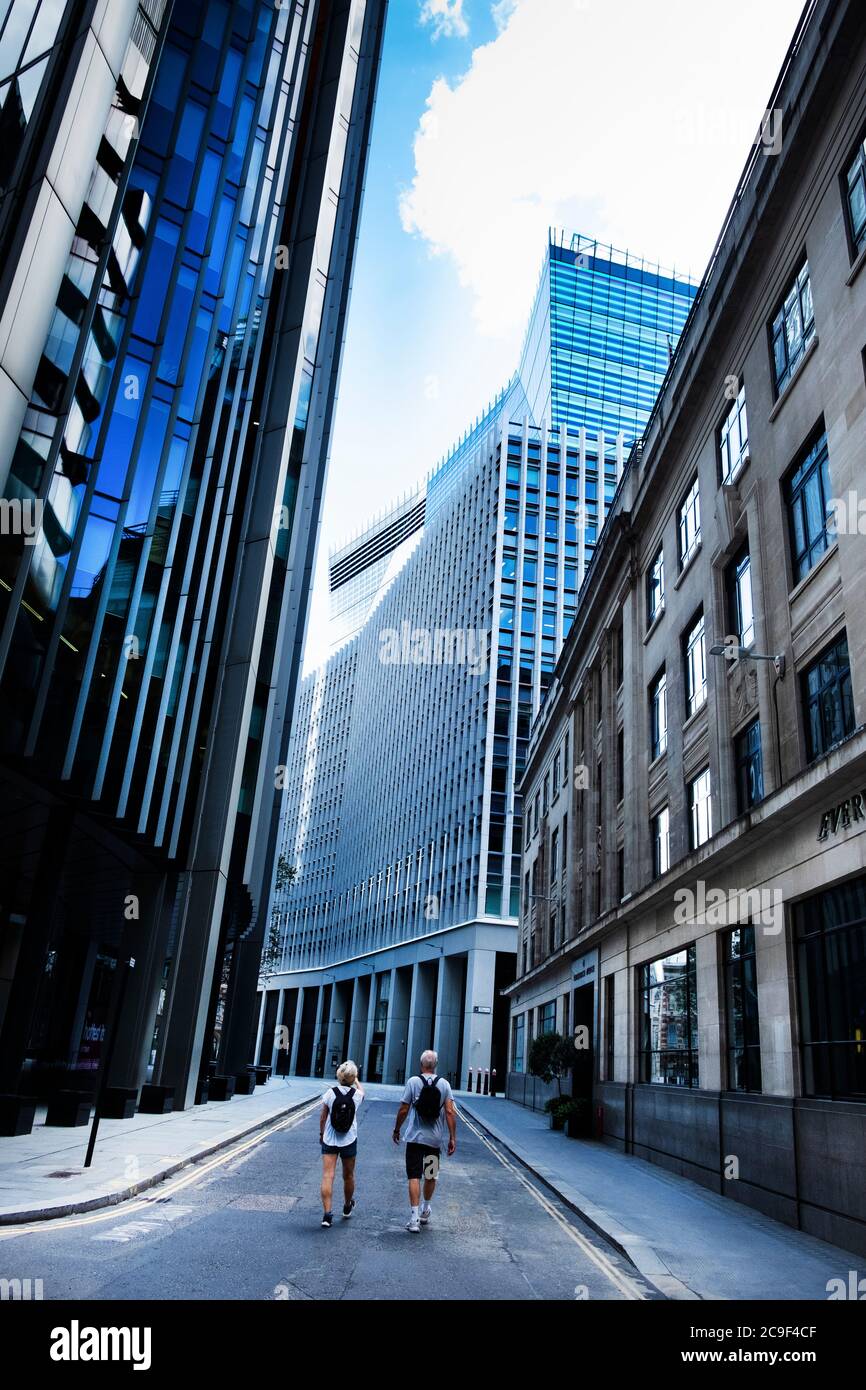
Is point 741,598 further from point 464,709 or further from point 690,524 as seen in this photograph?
point 464,709

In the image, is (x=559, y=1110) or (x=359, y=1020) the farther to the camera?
(x=359, y=1020)

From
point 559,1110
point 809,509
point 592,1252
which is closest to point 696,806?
point 809,509

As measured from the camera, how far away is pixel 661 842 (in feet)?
82.3

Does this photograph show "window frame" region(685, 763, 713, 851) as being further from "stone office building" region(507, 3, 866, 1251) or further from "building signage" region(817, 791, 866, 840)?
"building signage" region(817, 791, 866, 840)

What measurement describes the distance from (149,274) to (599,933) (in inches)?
822

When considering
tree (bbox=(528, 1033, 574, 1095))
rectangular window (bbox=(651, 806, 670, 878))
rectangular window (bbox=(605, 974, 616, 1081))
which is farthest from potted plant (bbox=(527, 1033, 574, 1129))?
rectangular window (bbox=(651, 806, 670, 878))

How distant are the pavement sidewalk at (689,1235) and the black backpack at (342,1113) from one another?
3192mm

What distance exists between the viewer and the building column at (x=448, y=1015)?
70.9 metres

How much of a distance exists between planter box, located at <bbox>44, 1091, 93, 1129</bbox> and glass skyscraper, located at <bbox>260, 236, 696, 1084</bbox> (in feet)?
167

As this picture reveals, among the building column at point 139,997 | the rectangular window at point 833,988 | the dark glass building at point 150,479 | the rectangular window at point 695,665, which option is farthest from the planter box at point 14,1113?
the rectangular window at point 695,665

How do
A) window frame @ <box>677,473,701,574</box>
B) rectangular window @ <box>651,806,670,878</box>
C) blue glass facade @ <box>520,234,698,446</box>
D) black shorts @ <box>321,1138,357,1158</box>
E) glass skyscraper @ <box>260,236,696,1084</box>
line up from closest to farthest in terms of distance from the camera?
black shorts @ <box>321,1138,357,1158</box>
window frame @ <box>677,473,701,574</box>
rectangular window @ <box>651,806,670,878</box>
glass skyscraper @ <box>260,236,696,1084</box>
blue glass facade @ <box>520,234,698,446</box>

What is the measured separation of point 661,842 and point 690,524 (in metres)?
8.09

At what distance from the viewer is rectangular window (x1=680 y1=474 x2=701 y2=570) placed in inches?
918
